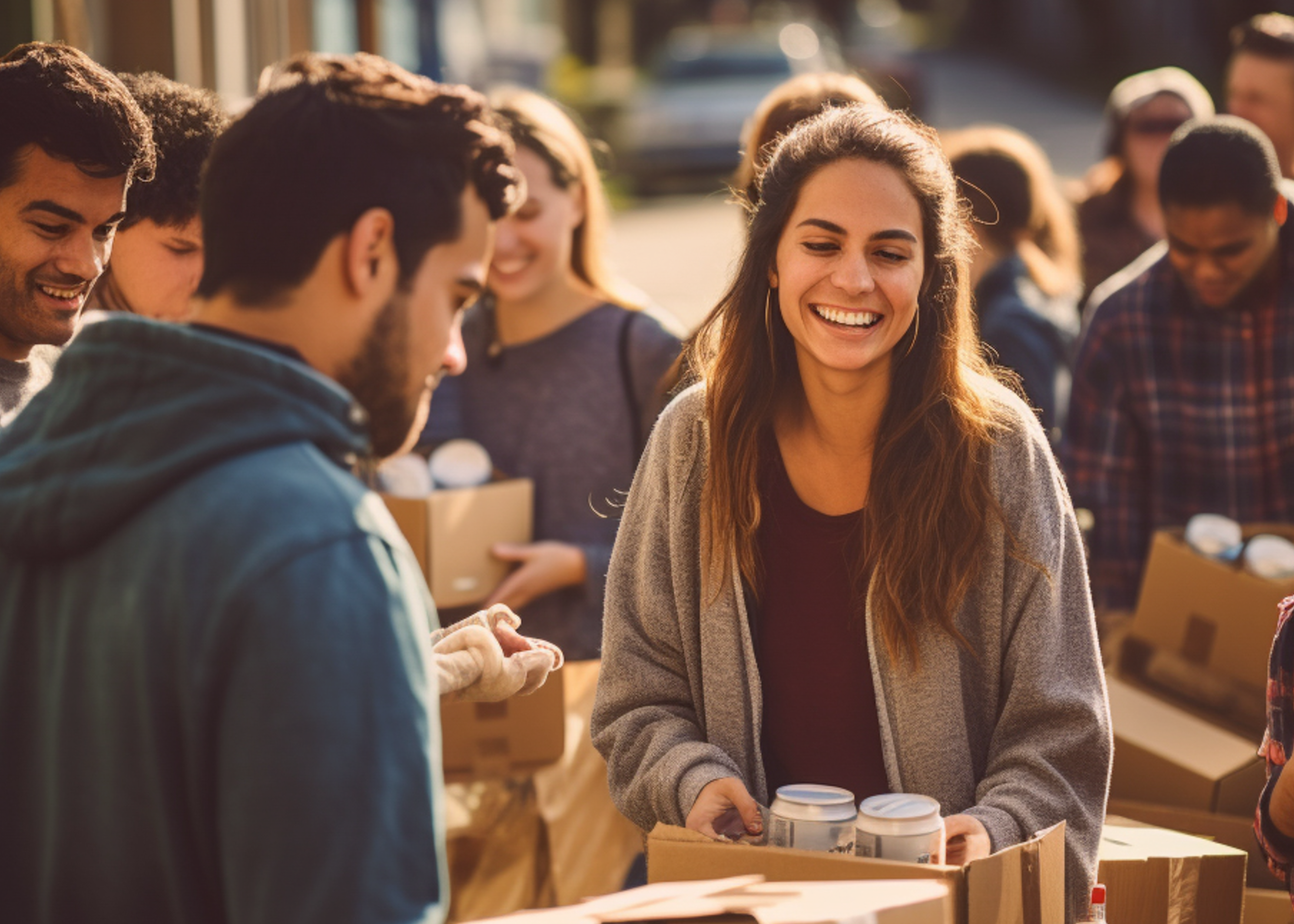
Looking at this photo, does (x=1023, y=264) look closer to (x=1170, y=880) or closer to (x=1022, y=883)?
(x=1170, y=880)

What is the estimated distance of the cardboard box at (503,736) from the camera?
12.0 ft

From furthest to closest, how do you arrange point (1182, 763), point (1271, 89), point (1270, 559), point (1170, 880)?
point (1271, 89), point (1270, 559), point (1182, 763), point (1170, 880)

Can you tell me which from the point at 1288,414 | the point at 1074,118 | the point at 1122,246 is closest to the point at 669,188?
the point at 1074,118

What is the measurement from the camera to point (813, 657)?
246 centimetres

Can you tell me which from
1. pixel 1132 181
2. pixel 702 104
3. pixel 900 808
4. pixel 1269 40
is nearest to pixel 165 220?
pixel 900 808

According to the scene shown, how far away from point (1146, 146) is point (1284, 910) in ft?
10.9

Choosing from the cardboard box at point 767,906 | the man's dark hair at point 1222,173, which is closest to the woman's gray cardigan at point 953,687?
the cardboard box at point 767,906

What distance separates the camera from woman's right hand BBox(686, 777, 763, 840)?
7.44ft

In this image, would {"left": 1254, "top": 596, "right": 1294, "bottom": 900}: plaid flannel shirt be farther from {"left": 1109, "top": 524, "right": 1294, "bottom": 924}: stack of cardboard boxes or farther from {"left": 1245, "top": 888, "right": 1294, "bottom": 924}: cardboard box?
{"left": 1109, "top": 524, "right": 1294, "bottom": 924}: stack of cardboard boxes

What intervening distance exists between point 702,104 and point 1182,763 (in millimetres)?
16294

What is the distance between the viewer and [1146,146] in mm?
5430

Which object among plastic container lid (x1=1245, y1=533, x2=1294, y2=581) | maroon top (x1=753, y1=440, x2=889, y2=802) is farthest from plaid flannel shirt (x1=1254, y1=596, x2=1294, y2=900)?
plastic container lid (x1=1245, y1=533, x2=1294, y2=581)

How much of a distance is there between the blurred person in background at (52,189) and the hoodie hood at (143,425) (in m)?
0.94

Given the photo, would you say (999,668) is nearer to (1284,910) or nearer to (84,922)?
(1284,910)
